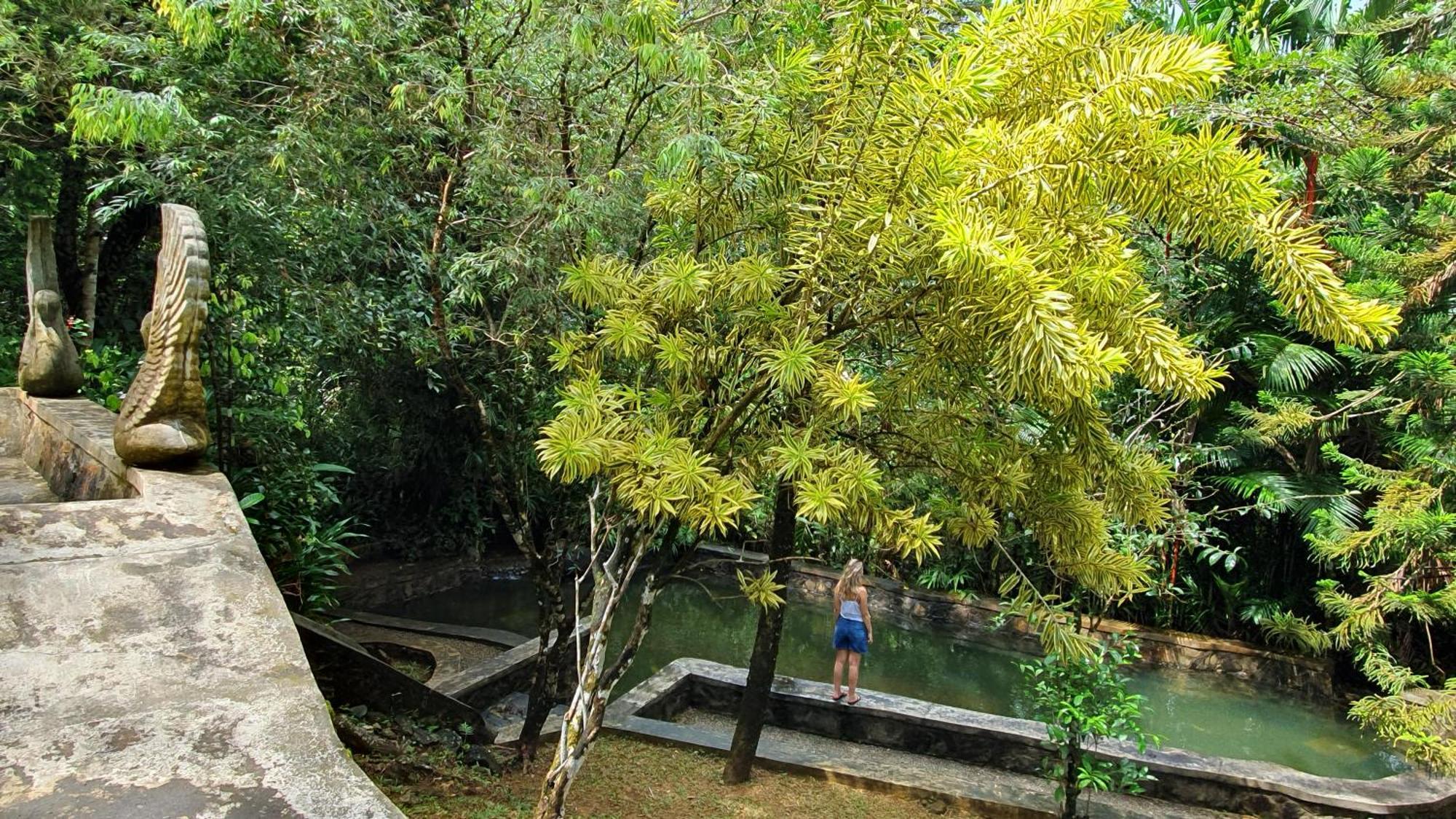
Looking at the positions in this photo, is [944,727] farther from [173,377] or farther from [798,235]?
[173,377]

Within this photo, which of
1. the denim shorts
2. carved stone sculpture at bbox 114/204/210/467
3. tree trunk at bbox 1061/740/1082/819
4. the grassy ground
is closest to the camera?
carved stone sculpture at bbox 114/204/210/467

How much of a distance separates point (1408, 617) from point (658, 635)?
678 cm

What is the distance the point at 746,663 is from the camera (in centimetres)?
827

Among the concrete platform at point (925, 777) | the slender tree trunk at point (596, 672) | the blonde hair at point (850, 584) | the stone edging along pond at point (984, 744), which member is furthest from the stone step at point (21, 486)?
the blonde hair at point (850, 584)

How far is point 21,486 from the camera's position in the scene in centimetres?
364

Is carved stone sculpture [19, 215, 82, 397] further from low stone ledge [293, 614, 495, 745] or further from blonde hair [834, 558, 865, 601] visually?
blonde hair [834, 558, 865, 601]

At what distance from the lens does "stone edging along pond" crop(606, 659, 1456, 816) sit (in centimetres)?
539

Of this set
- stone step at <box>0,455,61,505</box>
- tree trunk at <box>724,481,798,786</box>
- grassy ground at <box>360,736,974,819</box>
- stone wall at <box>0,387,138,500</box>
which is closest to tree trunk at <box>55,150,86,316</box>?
stone wall at <box>0,387,138,500</box>

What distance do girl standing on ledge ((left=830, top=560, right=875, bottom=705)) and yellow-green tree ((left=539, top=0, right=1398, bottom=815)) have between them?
10.6 ft

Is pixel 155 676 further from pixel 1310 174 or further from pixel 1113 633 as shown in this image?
pixel 1310 174

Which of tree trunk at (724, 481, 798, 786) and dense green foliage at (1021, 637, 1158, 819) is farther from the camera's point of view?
tree trunk at (724, 481, 798, 786)

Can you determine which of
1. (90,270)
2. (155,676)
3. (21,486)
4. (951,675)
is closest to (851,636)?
(951,675)

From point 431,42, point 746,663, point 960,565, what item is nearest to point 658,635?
point 746,663

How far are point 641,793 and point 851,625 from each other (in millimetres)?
2403
